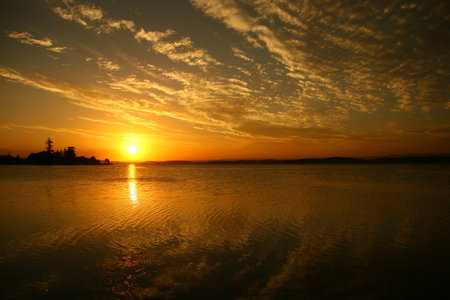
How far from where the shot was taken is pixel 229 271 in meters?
7.67

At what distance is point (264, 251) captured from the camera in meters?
9.46

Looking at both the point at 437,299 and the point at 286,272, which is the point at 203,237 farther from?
the point at 437,299

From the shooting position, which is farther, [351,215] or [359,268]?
[351,215]

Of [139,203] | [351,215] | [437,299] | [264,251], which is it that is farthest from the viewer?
[139,203]

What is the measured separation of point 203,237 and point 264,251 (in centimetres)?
314

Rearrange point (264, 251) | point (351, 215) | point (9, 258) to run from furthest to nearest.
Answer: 1. point (351, 215)
2. point (264, 251)
3. point (9, 258)

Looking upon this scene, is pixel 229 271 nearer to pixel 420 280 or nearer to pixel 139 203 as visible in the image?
pixel 420 280

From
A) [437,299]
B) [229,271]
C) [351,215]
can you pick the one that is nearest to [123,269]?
[229,271]

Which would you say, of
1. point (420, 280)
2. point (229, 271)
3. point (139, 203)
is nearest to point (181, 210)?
point (139, 203)

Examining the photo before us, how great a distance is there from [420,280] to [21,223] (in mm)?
18155

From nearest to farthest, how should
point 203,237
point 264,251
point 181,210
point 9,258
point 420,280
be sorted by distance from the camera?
point 420,280 < point 9,258 < point 264,251 < point 203,237 < point 181,210

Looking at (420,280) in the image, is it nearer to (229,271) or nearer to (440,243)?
(440,243)

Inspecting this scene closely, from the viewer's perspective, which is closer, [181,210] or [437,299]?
[437,299]

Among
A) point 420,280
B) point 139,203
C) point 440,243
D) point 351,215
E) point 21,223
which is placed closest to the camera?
point 420,280
